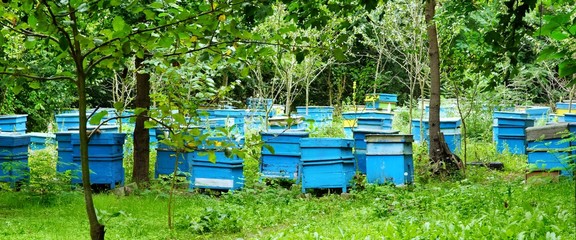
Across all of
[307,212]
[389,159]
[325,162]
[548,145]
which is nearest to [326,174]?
[325,162]

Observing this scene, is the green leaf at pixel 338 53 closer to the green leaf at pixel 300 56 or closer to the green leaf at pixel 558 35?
the green leaf at pixel 300 56

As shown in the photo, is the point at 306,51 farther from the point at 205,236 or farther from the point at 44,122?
the point at 44,122

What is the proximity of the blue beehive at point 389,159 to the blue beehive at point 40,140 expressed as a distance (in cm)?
702

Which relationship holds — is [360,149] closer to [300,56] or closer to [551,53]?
[300,56]

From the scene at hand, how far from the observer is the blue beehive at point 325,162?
29.0ft

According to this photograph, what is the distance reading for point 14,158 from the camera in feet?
28.9

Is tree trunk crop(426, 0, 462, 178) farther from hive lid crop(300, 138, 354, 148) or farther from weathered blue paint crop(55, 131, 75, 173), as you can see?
weathered blue paint crop(55, 131, 75, 173)

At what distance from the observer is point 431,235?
13.4 ft

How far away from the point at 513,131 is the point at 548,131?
15.0 ft

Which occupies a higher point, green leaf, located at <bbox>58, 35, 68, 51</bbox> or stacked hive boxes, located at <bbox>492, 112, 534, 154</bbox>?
green leaf, located at <bbox>58, 35, 68, 51</bbox>

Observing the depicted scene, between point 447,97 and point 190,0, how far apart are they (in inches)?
524

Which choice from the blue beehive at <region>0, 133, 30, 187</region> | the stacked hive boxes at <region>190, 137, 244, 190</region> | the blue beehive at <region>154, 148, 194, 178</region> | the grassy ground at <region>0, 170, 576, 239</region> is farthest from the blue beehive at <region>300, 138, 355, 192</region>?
the blue beehive at <region>0, 133, 30, 187</region>

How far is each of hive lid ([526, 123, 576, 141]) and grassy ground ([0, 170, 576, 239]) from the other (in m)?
0.95

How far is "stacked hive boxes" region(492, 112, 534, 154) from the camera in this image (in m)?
12.3
